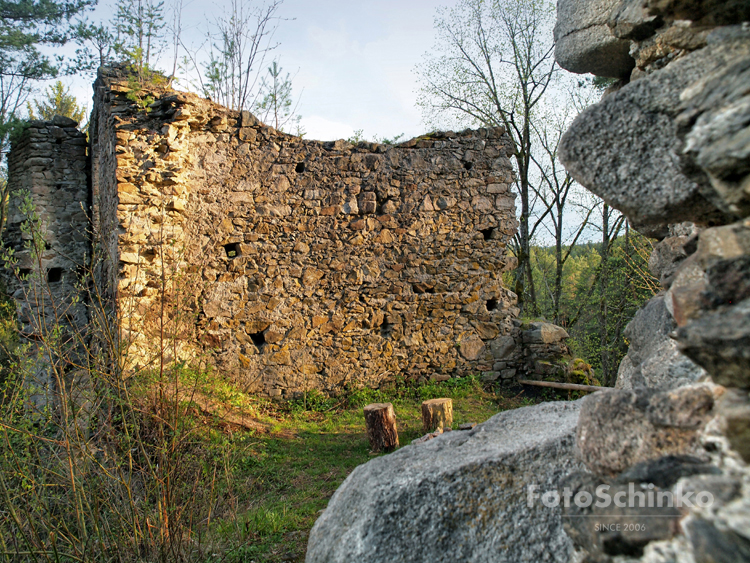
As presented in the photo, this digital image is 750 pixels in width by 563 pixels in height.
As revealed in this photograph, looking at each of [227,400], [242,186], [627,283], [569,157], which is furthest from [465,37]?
[569,157]

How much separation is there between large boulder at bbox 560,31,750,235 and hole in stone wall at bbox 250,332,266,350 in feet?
16.9

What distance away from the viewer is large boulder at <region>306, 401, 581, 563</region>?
1696mm

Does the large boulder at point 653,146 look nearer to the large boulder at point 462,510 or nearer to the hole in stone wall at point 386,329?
the large boulder at point 462,510

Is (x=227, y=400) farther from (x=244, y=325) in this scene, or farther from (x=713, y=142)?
(x=713, y=142)

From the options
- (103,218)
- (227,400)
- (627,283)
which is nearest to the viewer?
(227,400)

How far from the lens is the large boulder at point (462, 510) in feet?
5.57

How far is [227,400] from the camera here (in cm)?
520

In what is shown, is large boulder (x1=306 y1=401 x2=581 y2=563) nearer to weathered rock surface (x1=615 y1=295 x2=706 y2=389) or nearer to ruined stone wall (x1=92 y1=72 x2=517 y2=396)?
weathered rock surface (x1=615 y1=295 x2=706 y2=389)

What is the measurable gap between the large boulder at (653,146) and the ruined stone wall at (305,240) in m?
4.68

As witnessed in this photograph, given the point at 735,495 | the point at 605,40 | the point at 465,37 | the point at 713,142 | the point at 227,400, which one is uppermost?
Result: the point at 465,37

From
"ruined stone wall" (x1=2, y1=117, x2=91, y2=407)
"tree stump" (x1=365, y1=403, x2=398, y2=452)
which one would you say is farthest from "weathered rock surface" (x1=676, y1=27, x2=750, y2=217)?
"ruined stone wall" (x1=2, y1=117, x2=91, y2=407)

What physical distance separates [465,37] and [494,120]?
8.60 ft

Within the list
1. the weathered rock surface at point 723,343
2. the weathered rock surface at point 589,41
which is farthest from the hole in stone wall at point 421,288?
the weathered rock surface at point 723,343

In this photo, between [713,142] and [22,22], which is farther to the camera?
[22,22]
